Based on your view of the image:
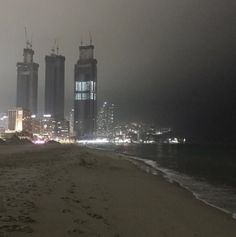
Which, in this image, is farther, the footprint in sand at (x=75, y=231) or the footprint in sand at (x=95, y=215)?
the footprint in sand at (x=95, y=215)

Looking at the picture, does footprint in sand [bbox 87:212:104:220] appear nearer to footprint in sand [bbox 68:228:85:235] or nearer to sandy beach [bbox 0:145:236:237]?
sandy beach [bbox 0:145:236:237]

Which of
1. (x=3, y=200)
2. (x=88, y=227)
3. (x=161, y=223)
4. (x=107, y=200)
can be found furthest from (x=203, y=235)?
(x=3, y=200)

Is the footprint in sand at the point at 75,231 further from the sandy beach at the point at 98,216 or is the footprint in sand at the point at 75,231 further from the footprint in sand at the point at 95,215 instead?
the footprint in sand at the point at 95,215

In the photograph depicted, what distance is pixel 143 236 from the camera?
11000 millimetres

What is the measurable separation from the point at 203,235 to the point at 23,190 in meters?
6.93

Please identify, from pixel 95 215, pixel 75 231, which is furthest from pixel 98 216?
pixel 75 231

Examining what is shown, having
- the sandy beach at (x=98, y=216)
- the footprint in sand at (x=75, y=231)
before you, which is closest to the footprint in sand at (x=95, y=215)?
the sandy beach at (x=98, y=216)

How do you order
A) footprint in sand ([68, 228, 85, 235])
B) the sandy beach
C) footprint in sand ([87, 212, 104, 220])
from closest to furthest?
footprint in sand ([68, 228, 85, 235]) < the sandy beach < footprint in sand ([87, 212, 104, 220])

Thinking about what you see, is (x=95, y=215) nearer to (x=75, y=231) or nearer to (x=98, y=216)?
(x=98, y=216)

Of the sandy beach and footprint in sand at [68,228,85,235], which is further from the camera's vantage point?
the sandy beach

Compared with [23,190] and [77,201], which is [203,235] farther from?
[23,190]

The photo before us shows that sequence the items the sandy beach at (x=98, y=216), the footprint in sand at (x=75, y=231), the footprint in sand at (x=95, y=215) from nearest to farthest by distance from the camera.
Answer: the footprint in sand at (x=75, y=231) → the sandy beach at (x=98, y=216) → the footprint in sand at (x=95, y=215)

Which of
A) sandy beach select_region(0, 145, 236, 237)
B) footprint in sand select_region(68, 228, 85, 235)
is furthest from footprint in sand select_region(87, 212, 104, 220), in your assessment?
footprint in sand select_region(68, 228, 85, 235)

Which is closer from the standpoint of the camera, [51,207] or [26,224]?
[26,224]
